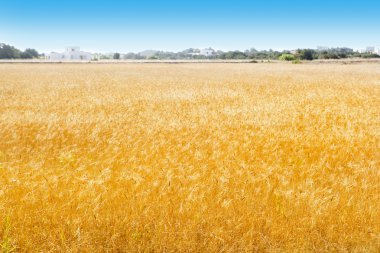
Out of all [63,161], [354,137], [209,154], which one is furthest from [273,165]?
[63,161]

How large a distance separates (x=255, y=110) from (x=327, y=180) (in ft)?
27.5

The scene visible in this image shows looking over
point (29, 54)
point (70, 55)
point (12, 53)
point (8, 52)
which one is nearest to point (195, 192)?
point (8, 52)

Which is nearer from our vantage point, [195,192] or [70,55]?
[195,192]

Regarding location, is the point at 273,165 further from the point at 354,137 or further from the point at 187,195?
the point at 354,137

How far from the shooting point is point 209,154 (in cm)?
747

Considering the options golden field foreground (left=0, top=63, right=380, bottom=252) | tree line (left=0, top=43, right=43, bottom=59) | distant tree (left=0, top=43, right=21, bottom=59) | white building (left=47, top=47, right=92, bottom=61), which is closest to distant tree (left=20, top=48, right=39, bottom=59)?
tree line (left=0, top=43, right=43, bottom=59)

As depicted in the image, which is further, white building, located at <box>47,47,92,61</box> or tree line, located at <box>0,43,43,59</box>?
white building, located at <box>47,47,92,61</box>

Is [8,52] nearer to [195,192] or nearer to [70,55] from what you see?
[70,55]

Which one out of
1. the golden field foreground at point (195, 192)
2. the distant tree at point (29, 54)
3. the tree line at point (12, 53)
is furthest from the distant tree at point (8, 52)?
the golden field foreground at point (195, 192)

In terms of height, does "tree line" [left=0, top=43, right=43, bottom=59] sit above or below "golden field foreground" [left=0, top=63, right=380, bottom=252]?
above

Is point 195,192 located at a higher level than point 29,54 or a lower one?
lower

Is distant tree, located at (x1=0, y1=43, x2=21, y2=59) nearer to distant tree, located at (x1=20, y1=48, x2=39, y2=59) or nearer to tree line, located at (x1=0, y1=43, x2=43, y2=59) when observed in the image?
tree line, located at (x1=0, y1=43, x2=43, y2=59)

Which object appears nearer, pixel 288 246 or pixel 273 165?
pixel 288 246

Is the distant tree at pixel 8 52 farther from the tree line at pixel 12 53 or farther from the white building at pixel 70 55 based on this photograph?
the white building at pixel 70 55
